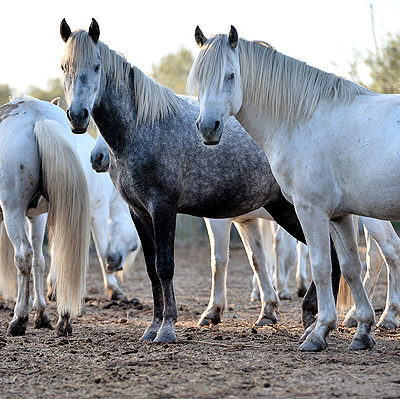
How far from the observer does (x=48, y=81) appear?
52.1 m

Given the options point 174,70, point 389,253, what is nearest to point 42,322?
point 389,253

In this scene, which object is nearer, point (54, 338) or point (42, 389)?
point (42, 389)

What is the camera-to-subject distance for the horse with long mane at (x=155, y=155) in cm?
521

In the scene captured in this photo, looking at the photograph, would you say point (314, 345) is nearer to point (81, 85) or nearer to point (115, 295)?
point (81, 85)

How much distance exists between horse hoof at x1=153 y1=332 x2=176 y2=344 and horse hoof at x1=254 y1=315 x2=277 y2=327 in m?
1.50

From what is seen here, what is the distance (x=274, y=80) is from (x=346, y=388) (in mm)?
2330

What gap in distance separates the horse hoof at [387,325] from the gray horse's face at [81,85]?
314 centimetres

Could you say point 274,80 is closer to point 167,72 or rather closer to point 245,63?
point 245,63

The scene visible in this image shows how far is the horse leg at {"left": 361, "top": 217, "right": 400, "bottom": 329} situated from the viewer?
6125 mm

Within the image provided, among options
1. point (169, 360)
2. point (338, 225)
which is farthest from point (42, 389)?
point (338, 225)

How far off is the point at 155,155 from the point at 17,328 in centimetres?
199

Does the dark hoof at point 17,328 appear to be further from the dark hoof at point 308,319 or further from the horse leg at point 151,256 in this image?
the dark hoof at point 308,319

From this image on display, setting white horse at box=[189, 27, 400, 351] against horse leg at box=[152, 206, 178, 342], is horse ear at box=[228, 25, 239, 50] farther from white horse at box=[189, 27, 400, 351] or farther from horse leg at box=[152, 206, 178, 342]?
horse leg at box=[152, 206, 178, 342]

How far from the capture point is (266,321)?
6562mm
